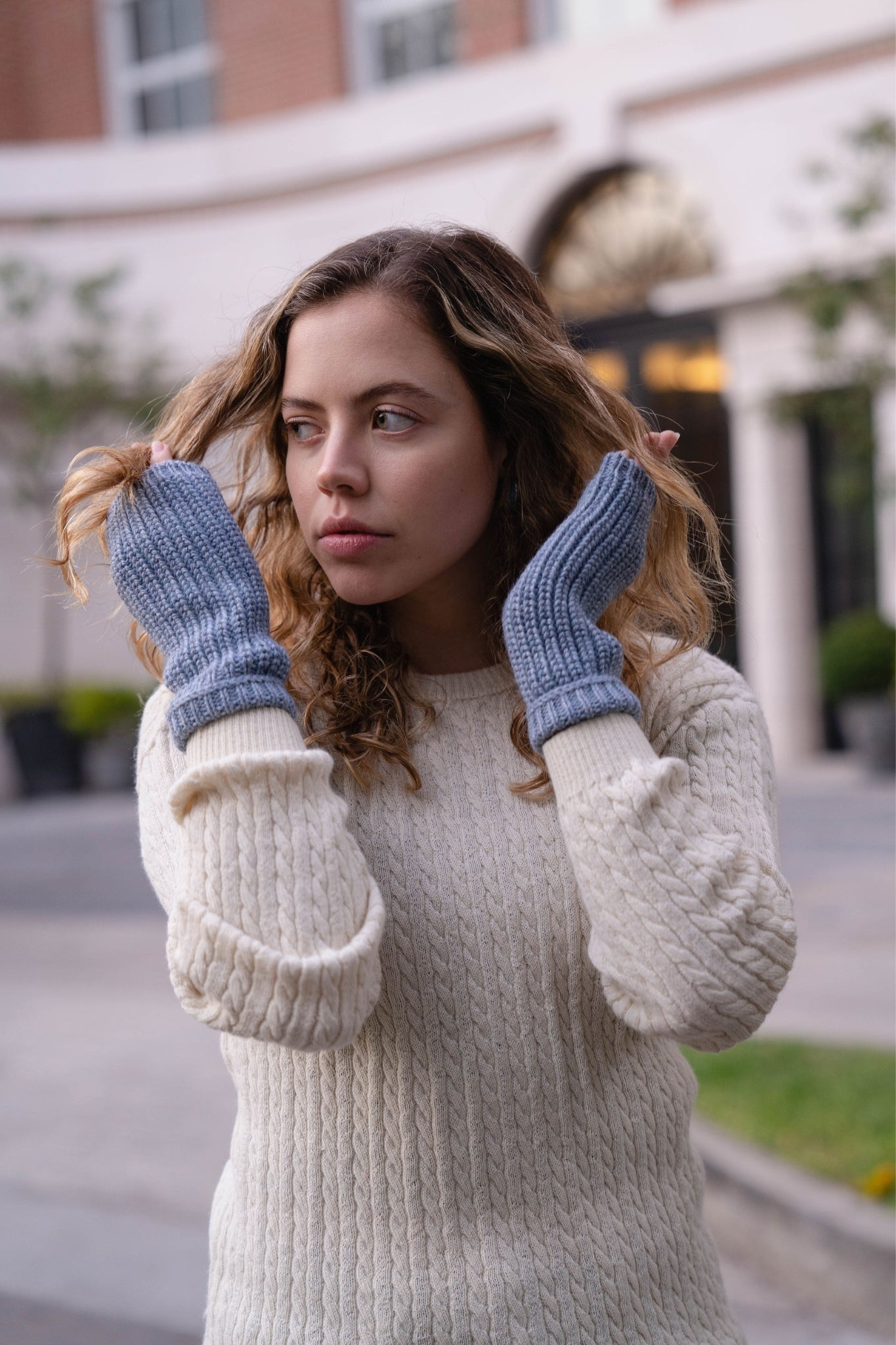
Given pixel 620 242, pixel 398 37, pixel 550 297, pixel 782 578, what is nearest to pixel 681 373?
pixel 620 242

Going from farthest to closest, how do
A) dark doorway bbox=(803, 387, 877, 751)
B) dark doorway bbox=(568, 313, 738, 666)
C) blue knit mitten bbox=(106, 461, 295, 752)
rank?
dark doorway bbox=(568, 313, 738, 666) < dark doorway bbox=(803, 387, 877, 751) < blue knit mitten bbox=(106, 461, 295, 752)

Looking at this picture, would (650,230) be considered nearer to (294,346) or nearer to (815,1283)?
(815,1283)

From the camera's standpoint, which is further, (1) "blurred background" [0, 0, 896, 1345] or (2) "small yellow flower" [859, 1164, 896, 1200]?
(1) "blurred background" [0, 0, 896, 1345]

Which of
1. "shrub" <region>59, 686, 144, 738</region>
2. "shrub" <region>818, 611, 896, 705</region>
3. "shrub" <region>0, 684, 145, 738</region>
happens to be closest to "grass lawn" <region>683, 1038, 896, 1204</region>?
"shrub" <region>818, 611, 896, 705</region>

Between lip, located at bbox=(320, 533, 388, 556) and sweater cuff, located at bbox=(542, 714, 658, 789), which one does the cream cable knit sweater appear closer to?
sweater cuff, located at bbox=(542, 714, 658, 789)

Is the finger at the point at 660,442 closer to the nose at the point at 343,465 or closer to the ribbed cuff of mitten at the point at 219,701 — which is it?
the nose at the point at 343,465

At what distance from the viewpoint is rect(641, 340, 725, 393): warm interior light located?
1255 centimetres

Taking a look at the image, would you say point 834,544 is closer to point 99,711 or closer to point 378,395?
point 99,711

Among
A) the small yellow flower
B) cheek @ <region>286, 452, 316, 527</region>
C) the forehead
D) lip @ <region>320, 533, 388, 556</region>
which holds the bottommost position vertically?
the small yellow flower

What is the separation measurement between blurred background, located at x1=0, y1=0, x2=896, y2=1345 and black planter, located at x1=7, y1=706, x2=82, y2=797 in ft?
0.09

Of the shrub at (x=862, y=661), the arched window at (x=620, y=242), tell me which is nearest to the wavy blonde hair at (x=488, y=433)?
the shrub at (x=862, y=661)

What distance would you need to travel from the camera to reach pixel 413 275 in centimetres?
161

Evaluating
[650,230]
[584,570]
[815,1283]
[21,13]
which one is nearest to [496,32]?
[650,230]

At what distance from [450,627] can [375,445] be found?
0.28 m
